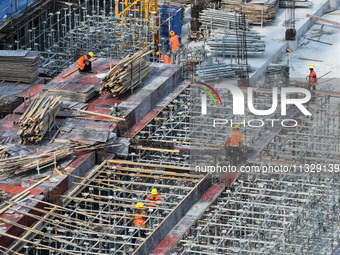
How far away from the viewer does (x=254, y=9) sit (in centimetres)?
6988

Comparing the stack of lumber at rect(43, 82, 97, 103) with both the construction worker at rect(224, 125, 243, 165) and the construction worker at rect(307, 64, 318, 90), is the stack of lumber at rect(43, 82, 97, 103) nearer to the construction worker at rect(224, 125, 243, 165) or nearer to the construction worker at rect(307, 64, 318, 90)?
the construction worker at rect(224, 125, 243, 165)

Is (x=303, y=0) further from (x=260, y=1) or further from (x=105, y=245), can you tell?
(x=105, y=245)

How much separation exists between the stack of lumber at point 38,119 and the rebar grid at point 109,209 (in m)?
2.76

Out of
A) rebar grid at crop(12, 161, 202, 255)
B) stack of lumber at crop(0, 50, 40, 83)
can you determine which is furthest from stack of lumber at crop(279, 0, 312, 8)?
rebar grid at crop(12, 161, 202, 255)

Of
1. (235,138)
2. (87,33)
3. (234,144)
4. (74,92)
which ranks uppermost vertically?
(87,33)

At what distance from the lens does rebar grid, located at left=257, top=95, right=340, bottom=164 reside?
5088cm

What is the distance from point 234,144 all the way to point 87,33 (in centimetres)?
1467

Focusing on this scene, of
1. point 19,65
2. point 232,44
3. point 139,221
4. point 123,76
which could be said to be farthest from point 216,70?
point 139,221

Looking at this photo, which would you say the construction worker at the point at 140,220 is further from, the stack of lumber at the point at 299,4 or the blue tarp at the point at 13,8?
the stack of lumber at the point at 299,4

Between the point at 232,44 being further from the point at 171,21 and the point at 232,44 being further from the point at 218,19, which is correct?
the point at 171,21

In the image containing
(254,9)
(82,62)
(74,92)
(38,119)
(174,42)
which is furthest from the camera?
(254,9)

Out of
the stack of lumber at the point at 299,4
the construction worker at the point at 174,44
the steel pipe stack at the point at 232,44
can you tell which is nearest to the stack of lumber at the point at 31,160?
the construction worker at the point at 174,44

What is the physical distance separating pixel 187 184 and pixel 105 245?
5604 millimetres

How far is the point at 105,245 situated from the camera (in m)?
44.5
